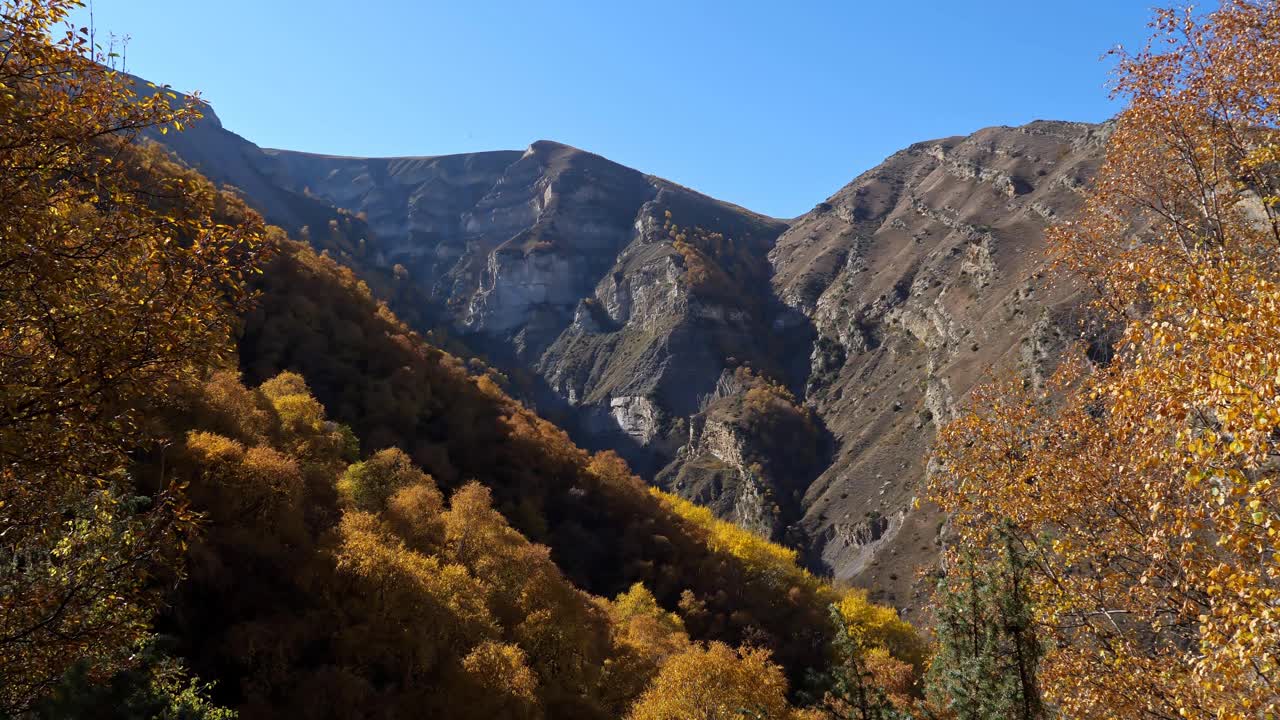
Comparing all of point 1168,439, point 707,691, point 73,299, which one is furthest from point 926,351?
point 73,299

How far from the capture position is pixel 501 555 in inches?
1807

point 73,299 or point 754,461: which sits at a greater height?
point 73,299

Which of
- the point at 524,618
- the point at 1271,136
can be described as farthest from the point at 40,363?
the point at 524,618

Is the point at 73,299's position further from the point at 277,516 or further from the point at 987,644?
the point at 277,516

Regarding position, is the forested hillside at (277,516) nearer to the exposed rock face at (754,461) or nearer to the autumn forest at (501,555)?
the autumn forest at (501,555)

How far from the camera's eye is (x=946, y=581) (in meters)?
11.7

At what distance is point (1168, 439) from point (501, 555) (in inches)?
1621

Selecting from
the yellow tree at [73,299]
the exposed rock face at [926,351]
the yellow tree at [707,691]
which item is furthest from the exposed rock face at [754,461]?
the yellow tree at [73,299]

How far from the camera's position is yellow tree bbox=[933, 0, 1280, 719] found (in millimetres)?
6961

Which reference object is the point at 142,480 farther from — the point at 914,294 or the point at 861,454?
the point at 914,294

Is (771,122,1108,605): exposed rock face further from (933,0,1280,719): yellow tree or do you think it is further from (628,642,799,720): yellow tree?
(933,0,1280,719): yellow tree

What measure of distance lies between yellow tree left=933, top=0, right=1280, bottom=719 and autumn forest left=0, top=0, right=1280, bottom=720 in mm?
80

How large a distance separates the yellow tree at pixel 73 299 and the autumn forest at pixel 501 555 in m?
0.05

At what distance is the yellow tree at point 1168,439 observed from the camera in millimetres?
6961
